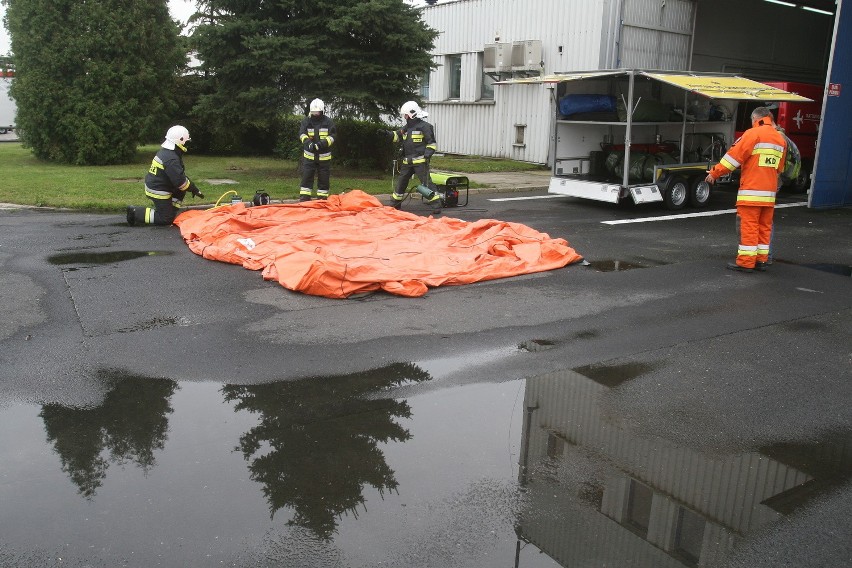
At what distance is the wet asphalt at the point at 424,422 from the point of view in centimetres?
367

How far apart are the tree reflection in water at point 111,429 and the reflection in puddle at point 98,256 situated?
13.8 ft

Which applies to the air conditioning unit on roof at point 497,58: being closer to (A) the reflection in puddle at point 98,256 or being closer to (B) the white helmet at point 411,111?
(B) the white helmet at point 411,111

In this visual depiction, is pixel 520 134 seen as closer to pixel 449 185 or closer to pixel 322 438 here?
pixel 449 185

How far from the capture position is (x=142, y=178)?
1775cm

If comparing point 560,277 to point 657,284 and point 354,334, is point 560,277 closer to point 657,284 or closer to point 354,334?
point 657,284

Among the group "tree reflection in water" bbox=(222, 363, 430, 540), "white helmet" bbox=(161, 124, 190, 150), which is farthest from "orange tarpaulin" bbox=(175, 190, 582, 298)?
"tree reflection in water" bbox=(222, 363, 430, 540)

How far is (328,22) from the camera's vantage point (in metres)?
16.3

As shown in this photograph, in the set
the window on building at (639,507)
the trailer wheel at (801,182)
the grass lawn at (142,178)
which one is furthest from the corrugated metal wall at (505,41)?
the window on building at (639,507)

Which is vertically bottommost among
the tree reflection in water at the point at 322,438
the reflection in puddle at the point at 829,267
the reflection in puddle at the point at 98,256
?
the tree reflection in water at the point at 322,438

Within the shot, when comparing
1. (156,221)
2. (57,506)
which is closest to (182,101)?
(156,221)

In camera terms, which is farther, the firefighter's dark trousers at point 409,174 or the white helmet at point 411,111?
the firefighter's dark trousers at point 409,174

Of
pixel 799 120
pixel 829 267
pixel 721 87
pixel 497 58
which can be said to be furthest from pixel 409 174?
pixel 799 120

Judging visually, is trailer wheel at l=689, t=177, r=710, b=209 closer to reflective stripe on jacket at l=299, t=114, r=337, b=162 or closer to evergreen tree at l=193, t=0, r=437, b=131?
evergreen tree at l=193, t=0, r=437, b=131

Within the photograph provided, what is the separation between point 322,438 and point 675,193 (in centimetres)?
1161
